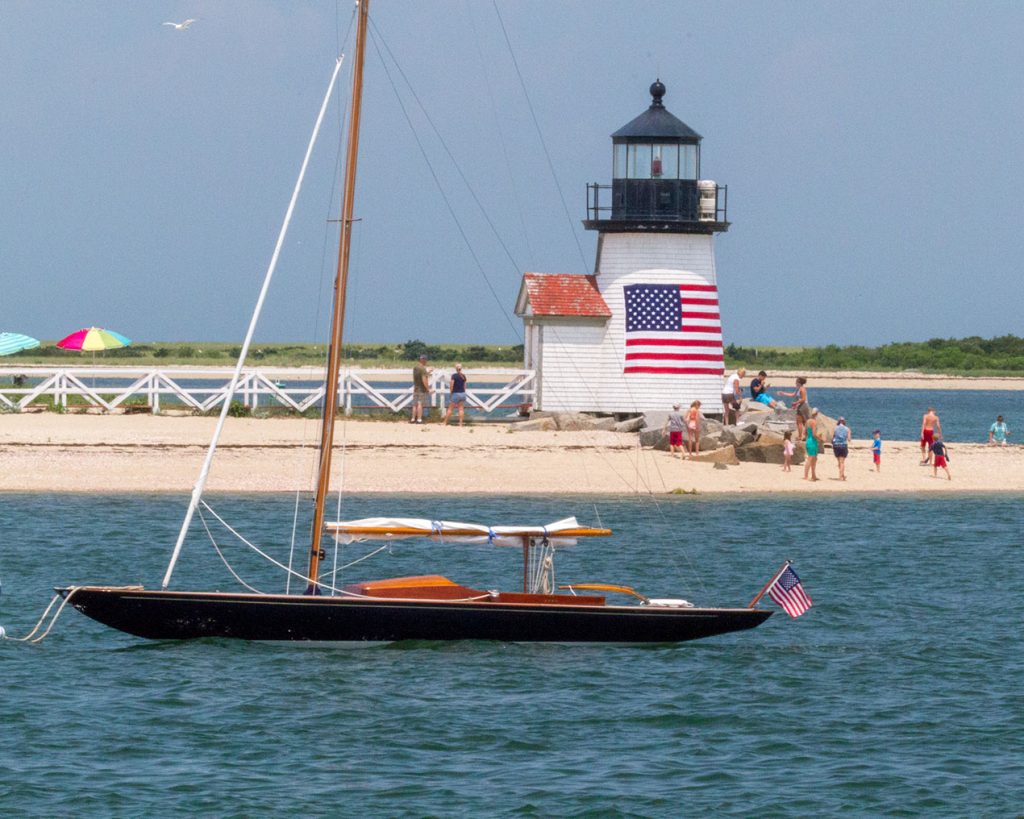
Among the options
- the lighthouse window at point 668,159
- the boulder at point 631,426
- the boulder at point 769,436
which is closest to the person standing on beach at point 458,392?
the boulder at point 631,426

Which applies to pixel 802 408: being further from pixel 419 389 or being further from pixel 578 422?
pixel 419 389

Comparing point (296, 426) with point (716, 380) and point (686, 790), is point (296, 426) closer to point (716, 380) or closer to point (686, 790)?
point (716, 380)

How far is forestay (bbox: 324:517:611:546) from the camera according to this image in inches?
727

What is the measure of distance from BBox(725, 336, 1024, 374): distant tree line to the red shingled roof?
88564 mm

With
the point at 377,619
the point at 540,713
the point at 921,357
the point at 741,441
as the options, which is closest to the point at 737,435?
the point at 741,441

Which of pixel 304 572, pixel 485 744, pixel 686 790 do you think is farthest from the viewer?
pixel 304 572

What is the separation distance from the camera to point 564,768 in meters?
14.7

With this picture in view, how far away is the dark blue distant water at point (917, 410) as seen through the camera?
58894 mm

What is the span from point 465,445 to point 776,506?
7905 mm

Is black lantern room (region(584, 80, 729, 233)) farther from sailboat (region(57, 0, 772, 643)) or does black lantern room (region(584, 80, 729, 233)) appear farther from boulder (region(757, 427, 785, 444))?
sailboat (region(57, 0, 772, 643))

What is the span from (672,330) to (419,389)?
6.52m

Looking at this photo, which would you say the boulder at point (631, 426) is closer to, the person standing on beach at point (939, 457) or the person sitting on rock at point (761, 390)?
the person sitting on rock at point (761, 390)

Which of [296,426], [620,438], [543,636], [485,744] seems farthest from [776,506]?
[485,744]

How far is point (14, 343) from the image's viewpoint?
164ft
